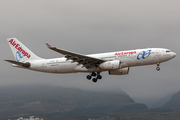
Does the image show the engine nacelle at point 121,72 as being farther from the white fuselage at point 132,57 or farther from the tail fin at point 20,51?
the tail fin at point 20,51

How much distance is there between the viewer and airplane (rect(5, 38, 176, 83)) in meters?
46.2

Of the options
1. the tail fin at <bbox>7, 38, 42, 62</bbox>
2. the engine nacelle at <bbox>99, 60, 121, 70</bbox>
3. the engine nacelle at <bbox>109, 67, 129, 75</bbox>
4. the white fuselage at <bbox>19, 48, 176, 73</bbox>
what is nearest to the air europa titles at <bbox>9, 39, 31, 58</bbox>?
the tail fin at <bbox>7, 38, 42, 62</bbox>

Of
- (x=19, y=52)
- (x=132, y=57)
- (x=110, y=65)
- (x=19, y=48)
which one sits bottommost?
(x=110, y=65)

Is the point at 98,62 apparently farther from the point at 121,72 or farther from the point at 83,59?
the point at 121,72

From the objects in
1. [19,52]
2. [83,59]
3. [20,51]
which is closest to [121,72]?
[83,59]

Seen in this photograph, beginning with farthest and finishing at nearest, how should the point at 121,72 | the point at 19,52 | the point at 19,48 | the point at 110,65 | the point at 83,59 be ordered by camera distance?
the point at 19,48 → the point at 19,52 → the point at 121,72 → the point at 83,59 → the point at 110,65

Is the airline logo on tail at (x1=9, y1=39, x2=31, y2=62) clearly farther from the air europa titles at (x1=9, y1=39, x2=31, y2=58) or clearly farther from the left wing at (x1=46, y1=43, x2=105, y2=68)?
the left wing at (x1=46, y1=43, x2=105, y2=68)

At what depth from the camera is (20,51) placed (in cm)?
5591

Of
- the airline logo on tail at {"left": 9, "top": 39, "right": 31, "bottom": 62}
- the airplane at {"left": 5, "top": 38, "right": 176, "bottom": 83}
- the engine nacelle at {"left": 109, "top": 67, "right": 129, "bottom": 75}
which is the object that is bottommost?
the engine nacelle at {"left": 109, "top": 67, "right": 129, "bottom": 75}

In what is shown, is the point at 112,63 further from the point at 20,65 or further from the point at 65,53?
the point at 20,65

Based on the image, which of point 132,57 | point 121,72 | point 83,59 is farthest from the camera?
point 121,72

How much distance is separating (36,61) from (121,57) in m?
17.1

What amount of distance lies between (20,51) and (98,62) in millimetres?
18014

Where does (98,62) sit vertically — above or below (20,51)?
below
